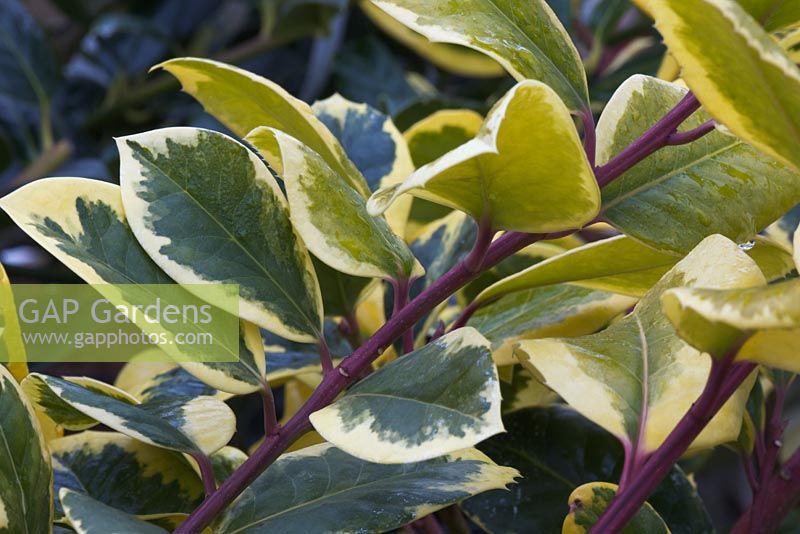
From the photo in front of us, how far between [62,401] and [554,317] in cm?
30

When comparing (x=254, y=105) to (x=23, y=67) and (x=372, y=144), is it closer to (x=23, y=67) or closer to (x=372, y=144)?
(x=372, y=144)

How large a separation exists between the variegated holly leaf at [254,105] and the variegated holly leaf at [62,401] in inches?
6.0

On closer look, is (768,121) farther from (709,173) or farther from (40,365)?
(40,365)

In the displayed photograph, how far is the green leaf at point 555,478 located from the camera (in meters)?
0.61

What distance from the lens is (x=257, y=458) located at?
0.47 metres

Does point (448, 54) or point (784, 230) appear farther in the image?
point (448, 54)

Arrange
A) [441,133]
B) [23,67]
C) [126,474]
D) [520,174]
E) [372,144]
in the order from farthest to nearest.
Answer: [23,67]
[441,133]
[372,144]
[126,474]
[520,174]

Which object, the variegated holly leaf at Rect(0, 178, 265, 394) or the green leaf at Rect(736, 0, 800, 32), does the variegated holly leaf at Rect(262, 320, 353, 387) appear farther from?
the green leaf at Rect(736, 0, 800, 32)

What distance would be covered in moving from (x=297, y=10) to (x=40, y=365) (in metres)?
0.61

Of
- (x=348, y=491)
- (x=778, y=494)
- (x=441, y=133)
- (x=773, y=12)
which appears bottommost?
(x=778, y=494)

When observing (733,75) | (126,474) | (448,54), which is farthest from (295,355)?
(448,54)

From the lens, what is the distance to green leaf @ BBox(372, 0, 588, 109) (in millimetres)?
461

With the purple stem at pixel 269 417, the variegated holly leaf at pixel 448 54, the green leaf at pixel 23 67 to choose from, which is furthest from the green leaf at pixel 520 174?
the green leaf at pixel 23 67

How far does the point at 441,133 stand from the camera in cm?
82
